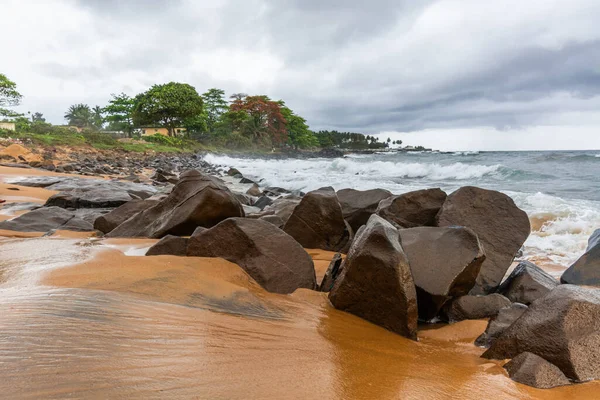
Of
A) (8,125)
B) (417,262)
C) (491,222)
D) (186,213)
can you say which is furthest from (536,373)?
(8,125)

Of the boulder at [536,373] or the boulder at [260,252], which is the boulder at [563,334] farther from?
the boulder at [260,252]

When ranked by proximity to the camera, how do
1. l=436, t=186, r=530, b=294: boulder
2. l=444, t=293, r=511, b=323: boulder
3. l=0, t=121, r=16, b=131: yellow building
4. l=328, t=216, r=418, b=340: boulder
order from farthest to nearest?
l=0, t=121, r=16, b=131: yellow building
l=436, t=186, r=530, b=294: boulder
l=444, t=293, r=511, b=323: boulder
l=328, t=216, r=418, b=340: boulder

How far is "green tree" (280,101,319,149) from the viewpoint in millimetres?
77438

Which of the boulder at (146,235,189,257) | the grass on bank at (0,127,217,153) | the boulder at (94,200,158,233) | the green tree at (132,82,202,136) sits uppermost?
the green tree at (132,82,202,136)

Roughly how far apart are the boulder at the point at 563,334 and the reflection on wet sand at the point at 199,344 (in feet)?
0.36

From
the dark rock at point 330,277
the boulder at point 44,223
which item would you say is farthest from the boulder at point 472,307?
the boulder at point 44,223

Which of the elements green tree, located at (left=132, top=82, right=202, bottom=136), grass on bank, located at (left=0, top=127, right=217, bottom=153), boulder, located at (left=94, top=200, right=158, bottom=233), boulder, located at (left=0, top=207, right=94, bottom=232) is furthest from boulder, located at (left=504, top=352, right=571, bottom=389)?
green tree, located at (left=132, top=82, right=202, bottom=136)

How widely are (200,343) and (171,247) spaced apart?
174 centimetres

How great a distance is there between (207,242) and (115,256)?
30.4 inches

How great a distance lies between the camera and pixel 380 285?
2723mm

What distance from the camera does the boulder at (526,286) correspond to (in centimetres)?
337

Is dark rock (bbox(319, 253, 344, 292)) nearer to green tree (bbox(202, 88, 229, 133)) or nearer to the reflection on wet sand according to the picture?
the reflection on wet sand

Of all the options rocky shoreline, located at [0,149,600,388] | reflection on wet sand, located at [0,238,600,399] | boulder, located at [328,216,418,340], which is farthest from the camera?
boulder, located at [328,216,418,340]

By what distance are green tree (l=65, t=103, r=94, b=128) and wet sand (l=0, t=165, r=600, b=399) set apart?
7327cm
